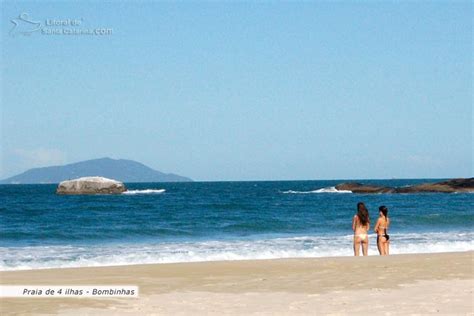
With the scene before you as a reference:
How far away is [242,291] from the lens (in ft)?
41.3

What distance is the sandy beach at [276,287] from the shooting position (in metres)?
10.8

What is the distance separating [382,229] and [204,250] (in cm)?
711

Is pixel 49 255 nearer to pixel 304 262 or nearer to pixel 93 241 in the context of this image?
pixel 93 241

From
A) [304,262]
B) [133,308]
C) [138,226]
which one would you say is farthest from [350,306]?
[138,226]

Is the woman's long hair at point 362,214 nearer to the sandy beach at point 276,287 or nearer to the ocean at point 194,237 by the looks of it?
the sandy beach at point 276,287

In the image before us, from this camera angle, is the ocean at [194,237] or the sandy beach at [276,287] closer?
the sandy beach at [276,287]

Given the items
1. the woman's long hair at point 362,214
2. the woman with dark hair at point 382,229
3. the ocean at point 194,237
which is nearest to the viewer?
the woman's long hair at point 362,214

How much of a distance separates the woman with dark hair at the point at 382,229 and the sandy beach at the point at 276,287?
2.38m

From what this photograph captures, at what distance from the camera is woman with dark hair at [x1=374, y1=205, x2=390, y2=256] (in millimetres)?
19828

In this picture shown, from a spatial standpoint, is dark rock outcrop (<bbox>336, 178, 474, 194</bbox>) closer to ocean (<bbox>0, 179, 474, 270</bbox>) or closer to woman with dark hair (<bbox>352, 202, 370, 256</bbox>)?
ocean (<bbox>0, 179, 474, 270</bbox>)

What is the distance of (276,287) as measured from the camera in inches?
513

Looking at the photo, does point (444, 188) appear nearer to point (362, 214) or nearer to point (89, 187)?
point (89, 187)
